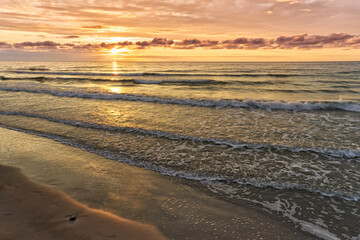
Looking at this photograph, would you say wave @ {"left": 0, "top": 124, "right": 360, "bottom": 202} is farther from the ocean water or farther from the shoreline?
the shoreline

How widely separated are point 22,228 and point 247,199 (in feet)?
14.0

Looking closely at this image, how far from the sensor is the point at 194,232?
368 cm

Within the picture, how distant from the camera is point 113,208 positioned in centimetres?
434

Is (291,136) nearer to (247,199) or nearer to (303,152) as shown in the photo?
(303,152)

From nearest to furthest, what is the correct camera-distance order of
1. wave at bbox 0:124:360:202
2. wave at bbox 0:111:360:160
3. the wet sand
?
the wet sand → wave at bbox 0:124:360:202 → wave at bbox 0:111:360:160

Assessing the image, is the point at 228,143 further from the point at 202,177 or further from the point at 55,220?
the point at 55,220

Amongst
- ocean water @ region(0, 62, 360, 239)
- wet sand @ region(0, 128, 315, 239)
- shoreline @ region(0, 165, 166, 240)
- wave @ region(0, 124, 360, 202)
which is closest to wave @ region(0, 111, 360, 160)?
ocean water @ region(0, 62, 360, 239)

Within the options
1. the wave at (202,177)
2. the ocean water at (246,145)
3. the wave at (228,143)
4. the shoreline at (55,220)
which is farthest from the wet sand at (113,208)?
the wave at (228,143)

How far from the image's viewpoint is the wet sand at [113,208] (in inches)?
143

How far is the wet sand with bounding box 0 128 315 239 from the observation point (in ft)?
11.9

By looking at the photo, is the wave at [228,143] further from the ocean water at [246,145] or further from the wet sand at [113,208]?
the wet sand at [113,208]

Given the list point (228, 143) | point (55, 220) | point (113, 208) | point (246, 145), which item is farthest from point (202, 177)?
point (55, 220)

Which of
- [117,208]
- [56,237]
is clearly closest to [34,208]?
[56,237]

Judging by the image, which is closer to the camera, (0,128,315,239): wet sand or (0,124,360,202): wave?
(0,128,315,239): wet sand
